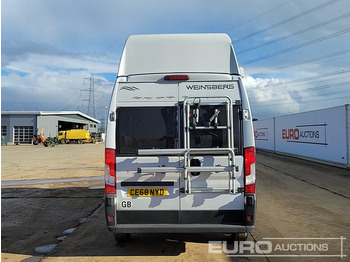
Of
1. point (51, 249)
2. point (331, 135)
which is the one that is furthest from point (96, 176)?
point (331, 135)

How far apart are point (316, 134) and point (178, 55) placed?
49.9ft

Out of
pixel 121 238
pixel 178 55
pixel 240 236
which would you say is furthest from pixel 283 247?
pixel 178 55

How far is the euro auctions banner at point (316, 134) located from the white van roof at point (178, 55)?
1214 centimetres

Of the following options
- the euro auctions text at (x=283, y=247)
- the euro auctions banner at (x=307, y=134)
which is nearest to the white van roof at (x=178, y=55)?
the euro auctions text at (x=283, y=247)

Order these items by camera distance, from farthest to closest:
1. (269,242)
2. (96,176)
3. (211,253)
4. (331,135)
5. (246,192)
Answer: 1. (331,135)
2. (96,176)
3. (269,242)
4. (211,253)
5. (246,192)

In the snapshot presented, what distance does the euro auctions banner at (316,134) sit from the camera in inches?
598

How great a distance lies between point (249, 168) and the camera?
4266 mm

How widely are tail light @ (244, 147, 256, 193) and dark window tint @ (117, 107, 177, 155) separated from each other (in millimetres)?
1032

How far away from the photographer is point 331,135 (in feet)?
53.2

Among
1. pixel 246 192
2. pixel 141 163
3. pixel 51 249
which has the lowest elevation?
pixel 51 249

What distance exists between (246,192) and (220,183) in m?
0.39

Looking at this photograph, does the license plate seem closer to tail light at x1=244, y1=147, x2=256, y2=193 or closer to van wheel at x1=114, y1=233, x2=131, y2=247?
van wheel at x1=114, y1=233, x2=131, y2=247

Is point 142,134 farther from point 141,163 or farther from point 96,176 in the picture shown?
point 96,176

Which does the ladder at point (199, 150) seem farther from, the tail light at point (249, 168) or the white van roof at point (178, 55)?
the white van roof at point (178, 55)
